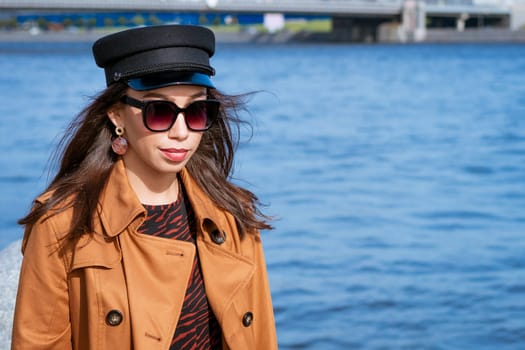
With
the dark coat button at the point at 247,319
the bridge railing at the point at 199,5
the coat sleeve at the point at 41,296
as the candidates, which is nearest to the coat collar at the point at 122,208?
the coat sleeve at the point at 41,296

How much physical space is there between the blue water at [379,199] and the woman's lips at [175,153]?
0.54 meters

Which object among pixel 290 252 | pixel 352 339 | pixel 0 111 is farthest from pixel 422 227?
pixel 0 111

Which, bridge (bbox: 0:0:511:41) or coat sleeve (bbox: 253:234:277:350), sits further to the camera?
bridge (bbox: 0:0:511:41)

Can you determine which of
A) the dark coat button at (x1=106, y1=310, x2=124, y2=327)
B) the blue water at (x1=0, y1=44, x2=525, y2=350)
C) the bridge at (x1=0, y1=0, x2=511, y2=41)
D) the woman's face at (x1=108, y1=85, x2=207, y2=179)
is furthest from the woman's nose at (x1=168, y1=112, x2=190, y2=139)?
the bridge at (x1=0, y1=0, x2=511, y2=41)

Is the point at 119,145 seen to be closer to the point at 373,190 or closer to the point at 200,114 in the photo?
the point at 200,114

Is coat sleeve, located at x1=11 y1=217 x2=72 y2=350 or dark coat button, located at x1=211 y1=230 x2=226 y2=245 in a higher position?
dark coat button, located at x1=211 y1=230 x2=226 y2=245

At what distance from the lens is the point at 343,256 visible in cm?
876

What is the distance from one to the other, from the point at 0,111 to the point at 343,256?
653 inches

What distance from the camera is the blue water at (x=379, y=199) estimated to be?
687 centimetres

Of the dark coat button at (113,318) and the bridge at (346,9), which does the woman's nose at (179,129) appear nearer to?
the dark coat button at (113,318)

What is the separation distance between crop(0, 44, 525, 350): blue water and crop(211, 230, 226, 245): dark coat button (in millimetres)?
600

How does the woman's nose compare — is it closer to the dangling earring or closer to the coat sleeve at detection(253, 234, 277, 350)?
the dangling earring

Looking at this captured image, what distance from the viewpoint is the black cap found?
84.6 inches

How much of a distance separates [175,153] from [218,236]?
9.0 inches
